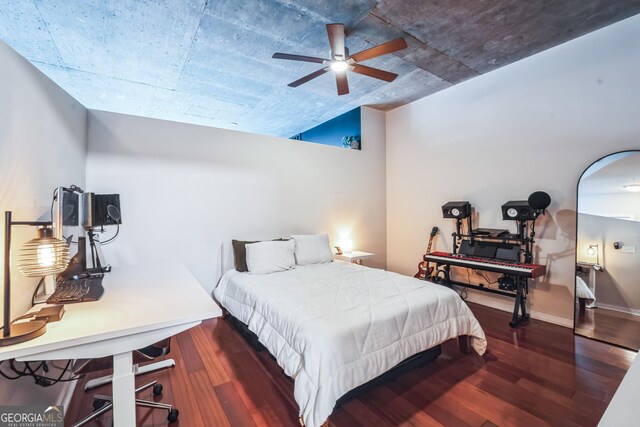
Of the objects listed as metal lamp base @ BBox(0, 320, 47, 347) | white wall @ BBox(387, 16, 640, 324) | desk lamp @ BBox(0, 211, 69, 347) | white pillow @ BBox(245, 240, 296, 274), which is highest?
white wall @ BBox(387, 16, 640, 324)

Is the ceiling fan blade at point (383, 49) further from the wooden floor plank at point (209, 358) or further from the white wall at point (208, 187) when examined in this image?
the wooden floor plank at point (209, 358)

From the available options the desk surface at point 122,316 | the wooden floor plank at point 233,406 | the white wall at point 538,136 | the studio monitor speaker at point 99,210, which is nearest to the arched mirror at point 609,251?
the white wall at point 538,136

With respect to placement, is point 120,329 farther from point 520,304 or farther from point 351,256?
point 520,304

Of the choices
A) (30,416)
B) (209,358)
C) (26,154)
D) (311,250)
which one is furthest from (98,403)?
(311,250)

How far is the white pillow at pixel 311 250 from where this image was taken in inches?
140

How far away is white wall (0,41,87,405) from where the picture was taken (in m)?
1.38

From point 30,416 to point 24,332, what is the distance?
50cm

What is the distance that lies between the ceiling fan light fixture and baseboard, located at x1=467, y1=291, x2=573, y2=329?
11.4ft

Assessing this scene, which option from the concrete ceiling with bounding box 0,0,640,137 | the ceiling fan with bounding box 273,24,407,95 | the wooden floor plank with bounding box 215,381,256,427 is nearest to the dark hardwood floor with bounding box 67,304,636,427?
the wooden floor plank with bounding box 215,381,256,427

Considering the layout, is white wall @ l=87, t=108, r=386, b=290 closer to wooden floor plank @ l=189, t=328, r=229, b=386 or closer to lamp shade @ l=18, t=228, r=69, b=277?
wooden floor plank @ l=189, t=328, r=229, b=386

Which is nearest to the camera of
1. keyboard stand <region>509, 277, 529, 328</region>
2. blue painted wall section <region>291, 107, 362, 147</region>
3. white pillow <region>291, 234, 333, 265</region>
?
keyboard stand <region>509, 277, 529, 328</region>

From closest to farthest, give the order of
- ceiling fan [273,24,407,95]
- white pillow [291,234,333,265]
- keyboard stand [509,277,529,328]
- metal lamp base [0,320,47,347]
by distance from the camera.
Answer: metal lamp base [0,320,47,347] < ceiling fan [273,24,407,95] < keyboard stand [509,277,529,328] < white pillow [291,234,333,265]

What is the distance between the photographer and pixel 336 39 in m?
2.30

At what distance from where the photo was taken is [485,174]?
3.73 m
